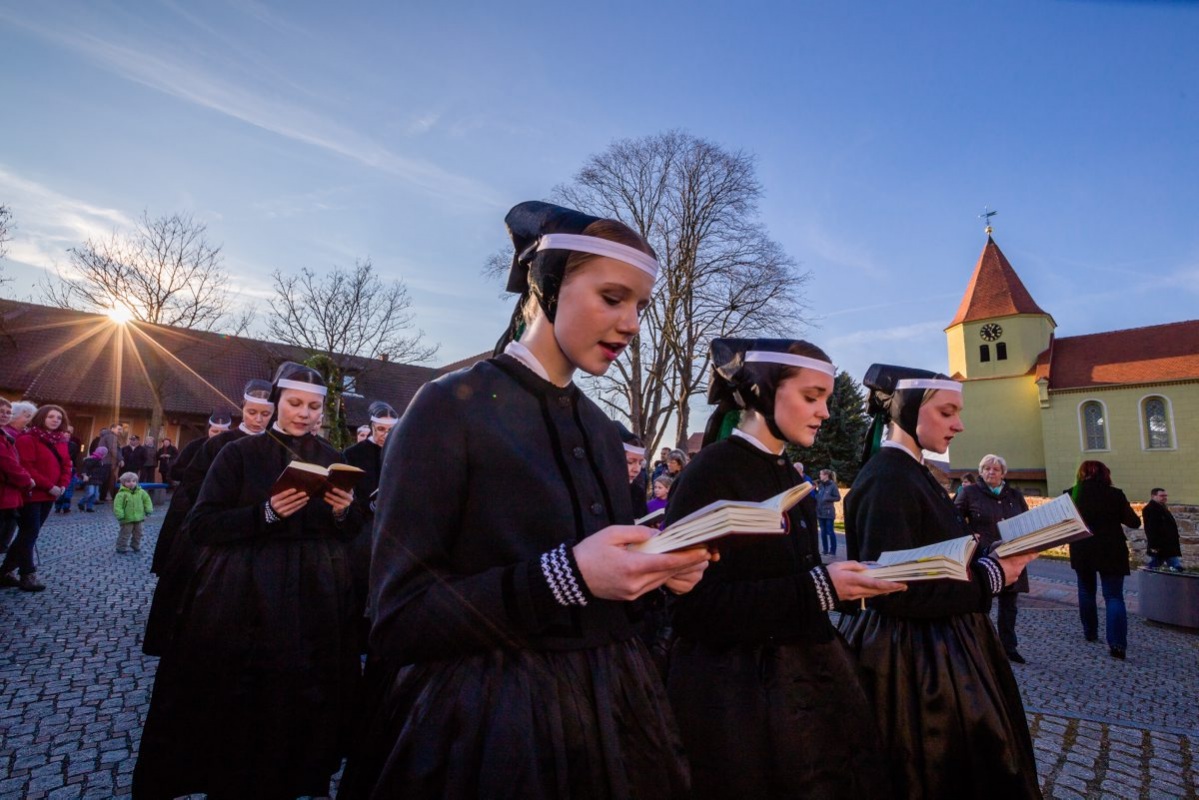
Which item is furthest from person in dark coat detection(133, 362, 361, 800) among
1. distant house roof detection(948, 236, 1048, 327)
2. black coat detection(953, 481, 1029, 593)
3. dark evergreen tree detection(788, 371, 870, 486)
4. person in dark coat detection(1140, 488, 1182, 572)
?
distant house roof detection(948, 236, 1048, 327)

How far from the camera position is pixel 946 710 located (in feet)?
8.88

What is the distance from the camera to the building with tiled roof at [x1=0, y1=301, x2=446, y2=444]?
2820 centimetres

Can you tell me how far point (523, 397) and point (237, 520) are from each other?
265 centimetres

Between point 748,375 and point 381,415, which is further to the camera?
point 381,415

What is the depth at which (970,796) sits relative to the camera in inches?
102

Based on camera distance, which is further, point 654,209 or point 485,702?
point 654,209

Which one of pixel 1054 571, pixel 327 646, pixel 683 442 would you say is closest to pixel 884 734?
pixel 327 646

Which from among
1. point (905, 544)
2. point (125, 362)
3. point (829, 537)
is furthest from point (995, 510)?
point (125, 362)

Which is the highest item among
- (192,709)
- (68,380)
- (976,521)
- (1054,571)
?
(68,380)

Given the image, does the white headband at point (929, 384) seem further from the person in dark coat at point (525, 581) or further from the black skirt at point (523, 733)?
the black skirt at point (523, 733)

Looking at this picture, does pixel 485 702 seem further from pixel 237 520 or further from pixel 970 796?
pixel 237 520

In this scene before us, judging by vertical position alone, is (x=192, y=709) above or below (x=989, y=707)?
below

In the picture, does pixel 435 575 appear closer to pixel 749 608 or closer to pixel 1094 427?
pixel 749 608

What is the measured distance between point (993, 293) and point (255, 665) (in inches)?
2091
